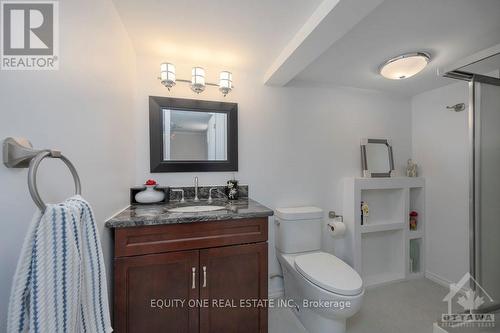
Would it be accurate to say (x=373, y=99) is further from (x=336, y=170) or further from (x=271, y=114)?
(x=271, y=114)

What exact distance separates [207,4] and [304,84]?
1.21 metres

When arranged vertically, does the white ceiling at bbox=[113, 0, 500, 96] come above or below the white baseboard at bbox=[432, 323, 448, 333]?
above

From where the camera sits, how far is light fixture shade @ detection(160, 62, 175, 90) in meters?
1.51

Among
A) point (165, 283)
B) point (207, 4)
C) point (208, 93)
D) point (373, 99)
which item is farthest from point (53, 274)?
point (373, 99)

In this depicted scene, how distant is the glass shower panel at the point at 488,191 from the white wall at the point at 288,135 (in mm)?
912

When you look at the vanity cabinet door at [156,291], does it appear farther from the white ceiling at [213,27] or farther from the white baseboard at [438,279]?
the white baseboard at [438,279]

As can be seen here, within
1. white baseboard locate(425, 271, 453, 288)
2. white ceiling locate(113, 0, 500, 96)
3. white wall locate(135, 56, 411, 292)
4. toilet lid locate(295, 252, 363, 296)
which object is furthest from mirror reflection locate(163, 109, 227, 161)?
white baseboard locate(425, 271, 453, 288)

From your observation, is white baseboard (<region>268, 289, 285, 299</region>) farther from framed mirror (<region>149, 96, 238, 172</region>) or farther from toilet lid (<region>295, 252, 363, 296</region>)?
framed mirror (<region>149, 96, 238, 172</region>)

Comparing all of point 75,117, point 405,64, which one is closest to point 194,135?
point 75,117

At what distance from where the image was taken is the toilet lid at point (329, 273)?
1237mm

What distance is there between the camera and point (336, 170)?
2109 mm

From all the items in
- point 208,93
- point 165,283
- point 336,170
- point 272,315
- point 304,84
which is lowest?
point 272,315

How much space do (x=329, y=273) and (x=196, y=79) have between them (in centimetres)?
178

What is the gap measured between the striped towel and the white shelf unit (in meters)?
2.06
